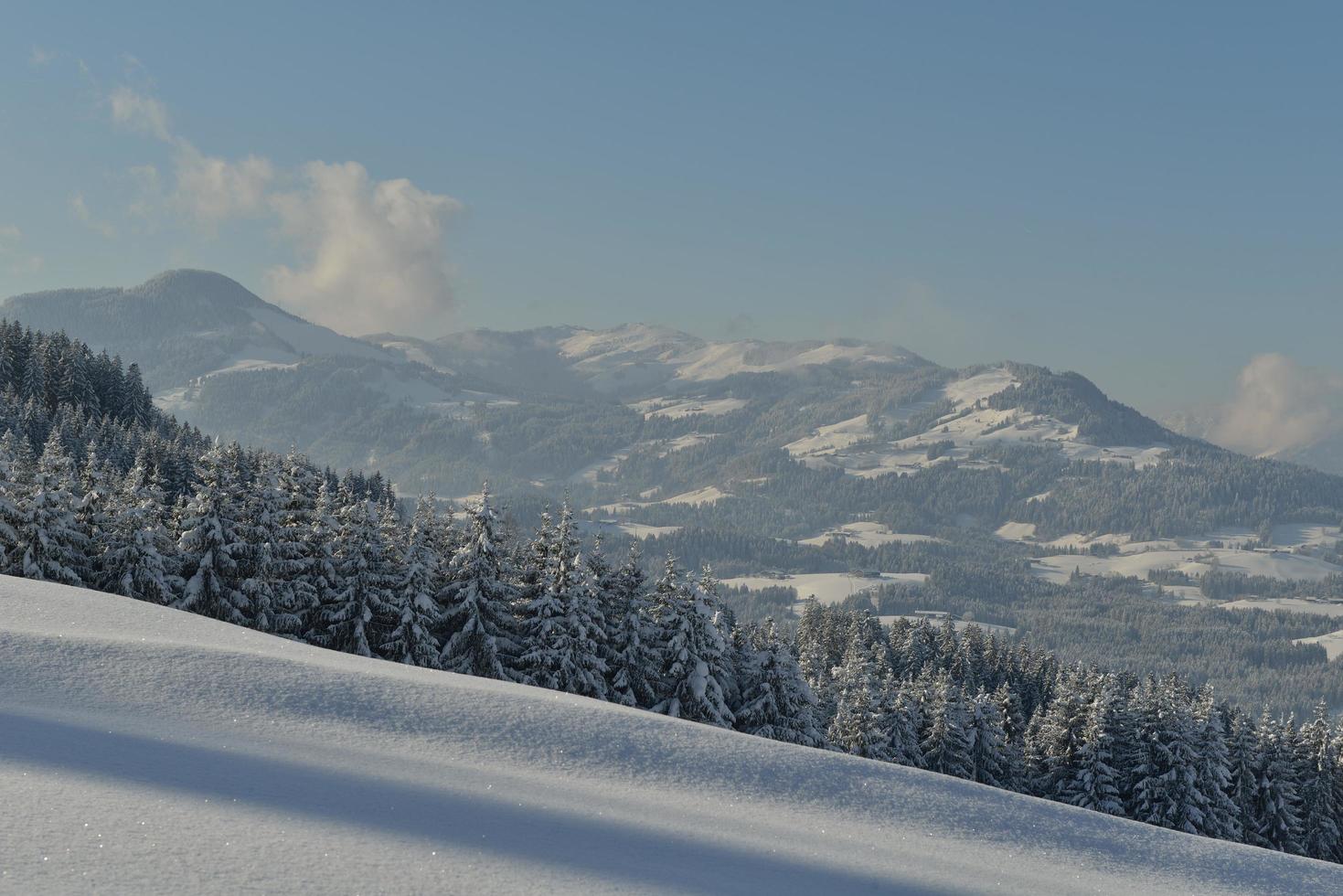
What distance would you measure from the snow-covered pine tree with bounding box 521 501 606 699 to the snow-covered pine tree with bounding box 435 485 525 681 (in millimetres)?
1090

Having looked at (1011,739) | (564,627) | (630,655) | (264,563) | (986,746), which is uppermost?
(264,563)

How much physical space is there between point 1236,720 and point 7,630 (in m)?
68.1

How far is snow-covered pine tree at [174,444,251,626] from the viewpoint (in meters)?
41.0

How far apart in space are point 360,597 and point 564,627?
339 inches

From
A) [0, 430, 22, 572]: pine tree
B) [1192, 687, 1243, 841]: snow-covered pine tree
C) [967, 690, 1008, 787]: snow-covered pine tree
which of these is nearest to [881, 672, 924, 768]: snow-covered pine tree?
[967, 690, 1008, 787]: snow-covered pine tree

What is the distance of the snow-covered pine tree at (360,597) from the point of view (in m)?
40.8

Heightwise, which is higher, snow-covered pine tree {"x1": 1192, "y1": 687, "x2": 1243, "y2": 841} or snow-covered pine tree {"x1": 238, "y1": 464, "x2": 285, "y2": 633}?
snow-covered pine tree {"x1": 238, "y1": 464, "x2": 285, "y2": 633}

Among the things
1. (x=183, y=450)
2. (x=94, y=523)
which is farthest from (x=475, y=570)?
(x=183, y=450)

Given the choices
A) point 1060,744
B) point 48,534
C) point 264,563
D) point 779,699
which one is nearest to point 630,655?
point 779,699

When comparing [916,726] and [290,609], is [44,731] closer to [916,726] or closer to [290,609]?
[290,609]

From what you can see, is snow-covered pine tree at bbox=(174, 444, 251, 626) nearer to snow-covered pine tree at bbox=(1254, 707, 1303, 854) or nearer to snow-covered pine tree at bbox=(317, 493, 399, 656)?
snow-covered pine tree at bbox=(317, 493, 399, 656)

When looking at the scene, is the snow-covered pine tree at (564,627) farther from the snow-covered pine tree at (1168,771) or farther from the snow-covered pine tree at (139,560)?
the snow-covered pine tree at (1168,771)

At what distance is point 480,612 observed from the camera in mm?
42156

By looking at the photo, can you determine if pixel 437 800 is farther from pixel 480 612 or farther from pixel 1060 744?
pixel 1060 744
